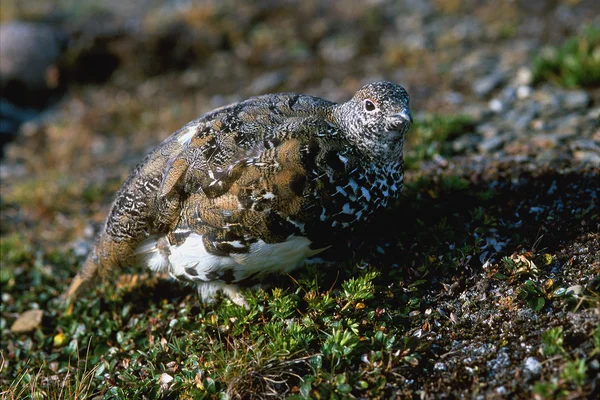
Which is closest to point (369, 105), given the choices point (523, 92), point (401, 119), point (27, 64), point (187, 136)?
point (401, 119)

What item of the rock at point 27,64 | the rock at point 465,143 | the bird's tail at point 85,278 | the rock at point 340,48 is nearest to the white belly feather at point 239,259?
the bird's tail at point 85,278

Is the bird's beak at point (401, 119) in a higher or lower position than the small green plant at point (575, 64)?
higher

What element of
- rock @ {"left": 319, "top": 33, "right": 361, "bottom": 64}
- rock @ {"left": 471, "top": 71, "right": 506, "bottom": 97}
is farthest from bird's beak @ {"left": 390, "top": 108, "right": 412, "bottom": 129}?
rock @ {"left": 319, "top": 33, "right": 361, "bottom": 64}

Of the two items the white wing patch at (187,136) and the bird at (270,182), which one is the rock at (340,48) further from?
the white wing patch at (187,136)

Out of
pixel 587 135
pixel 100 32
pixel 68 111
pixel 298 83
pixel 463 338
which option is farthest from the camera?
pixel 100 32

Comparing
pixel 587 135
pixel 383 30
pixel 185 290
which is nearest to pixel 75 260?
pixel 185 290

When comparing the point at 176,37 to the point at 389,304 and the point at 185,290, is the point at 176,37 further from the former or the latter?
the point at 389,304

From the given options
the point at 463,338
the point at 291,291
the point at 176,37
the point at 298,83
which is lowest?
the point at 463,338
